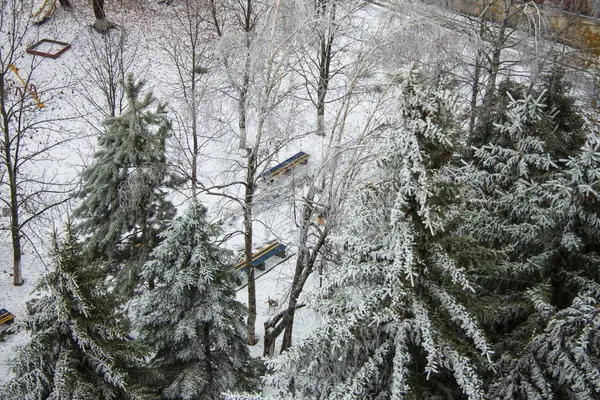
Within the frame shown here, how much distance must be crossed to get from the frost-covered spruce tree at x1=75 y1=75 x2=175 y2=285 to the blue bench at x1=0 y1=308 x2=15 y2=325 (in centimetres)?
392

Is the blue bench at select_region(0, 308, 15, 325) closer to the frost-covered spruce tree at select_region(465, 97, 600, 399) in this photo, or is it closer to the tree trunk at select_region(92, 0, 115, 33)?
the frost-covered spruce tree at select_region(465, 97, 600, 399)

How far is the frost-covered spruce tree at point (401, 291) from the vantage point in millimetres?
6715

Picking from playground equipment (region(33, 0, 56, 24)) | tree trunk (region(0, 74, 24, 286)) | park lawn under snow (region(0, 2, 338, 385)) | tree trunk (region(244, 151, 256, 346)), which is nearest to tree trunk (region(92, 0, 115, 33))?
park lawn under snow (region(0, 2, 338, 385))

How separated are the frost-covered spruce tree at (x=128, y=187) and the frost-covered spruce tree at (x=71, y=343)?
3.75 meters

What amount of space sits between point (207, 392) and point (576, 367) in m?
6.55


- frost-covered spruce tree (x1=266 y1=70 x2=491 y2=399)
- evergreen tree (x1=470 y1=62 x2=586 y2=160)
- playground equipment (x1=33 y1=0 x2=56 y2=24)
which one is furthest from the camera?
playground equipment (x1=33 y1=0 x2=56 y2=24)

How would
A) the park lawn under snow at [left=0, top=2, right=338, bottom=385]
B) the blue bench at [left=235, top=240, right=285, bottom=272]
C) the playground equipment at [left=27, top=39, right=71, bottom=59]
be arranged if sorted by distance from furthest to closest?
1. the playground equipment at [left=27, top=39, right=71, bottom=59]
2. the blue bench at [left=235, top=240, right=285, bottom=272]
3. the park lawn under snow at [left=0, top=2, right=338, bottom=385]

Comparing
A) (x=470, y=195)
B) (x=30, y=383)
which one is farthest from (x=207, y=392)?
(x=470, y=195)

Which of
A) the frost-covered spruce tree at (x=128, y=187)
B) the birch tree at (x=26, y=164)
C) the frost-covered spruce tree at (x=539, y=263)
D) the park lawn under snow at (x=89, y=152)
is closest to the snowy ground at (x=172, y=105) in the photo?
the park lawn under snow at (x=89, y=152)

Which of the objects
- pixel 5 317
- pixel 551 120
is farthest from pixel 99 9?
pixel 551 120

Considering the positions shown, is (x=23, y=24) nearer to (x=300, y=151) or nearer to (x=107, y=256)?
(x=300, y=151)

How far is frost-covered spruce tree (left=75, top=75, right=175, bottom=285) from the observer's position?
12992 mm

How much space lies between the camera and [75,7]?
2964 cm

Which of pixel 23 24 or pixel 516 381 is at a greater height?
pixel 23 24
